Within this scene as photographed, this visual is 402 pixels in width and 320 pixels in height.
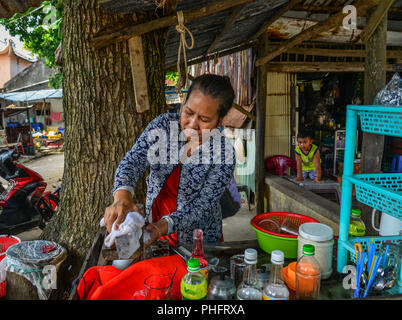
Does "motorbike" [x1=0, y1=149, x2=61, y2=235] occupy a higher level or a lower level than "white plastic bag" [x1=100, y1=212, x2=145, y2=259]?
lower

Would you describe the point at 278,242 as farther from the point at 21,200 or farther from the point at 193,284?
the point at 21,200

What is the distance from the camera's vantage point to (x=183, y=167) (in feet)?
6.73

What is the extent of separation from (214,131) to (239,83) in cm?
A: 455

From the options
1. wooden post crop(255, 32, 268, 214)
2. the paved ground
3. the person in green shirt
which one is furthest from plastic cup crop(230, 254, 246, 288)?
wooden post crop(255, 32, 268, 214)

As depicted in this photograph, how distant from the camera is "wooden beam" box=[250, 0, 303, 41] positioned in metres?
3.82

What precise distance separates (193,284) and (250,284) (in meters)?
0.29

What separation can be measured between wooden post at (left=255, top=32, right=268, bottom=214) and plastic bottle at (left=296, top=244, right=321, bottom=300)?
4.20m

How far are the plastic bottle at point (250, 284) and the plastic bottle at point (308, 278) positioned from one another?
0.66 feet

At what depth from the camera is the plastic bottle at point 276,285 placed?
1287 millimetres

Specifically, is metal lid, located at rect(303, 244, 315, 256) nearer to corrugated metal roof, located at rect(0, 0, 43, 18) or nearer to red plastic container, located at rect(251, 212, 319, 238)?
red plastic container, located at rect(251, 212, 319, 238)

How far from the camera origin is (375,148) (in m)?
2.46

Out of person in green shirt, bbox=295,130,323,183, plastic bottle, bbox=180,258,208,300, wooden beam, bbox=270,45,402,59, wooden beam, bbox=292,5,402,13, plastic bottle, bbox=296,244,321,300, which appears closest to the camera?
plastic bottle, bbox=180,258,208,300
